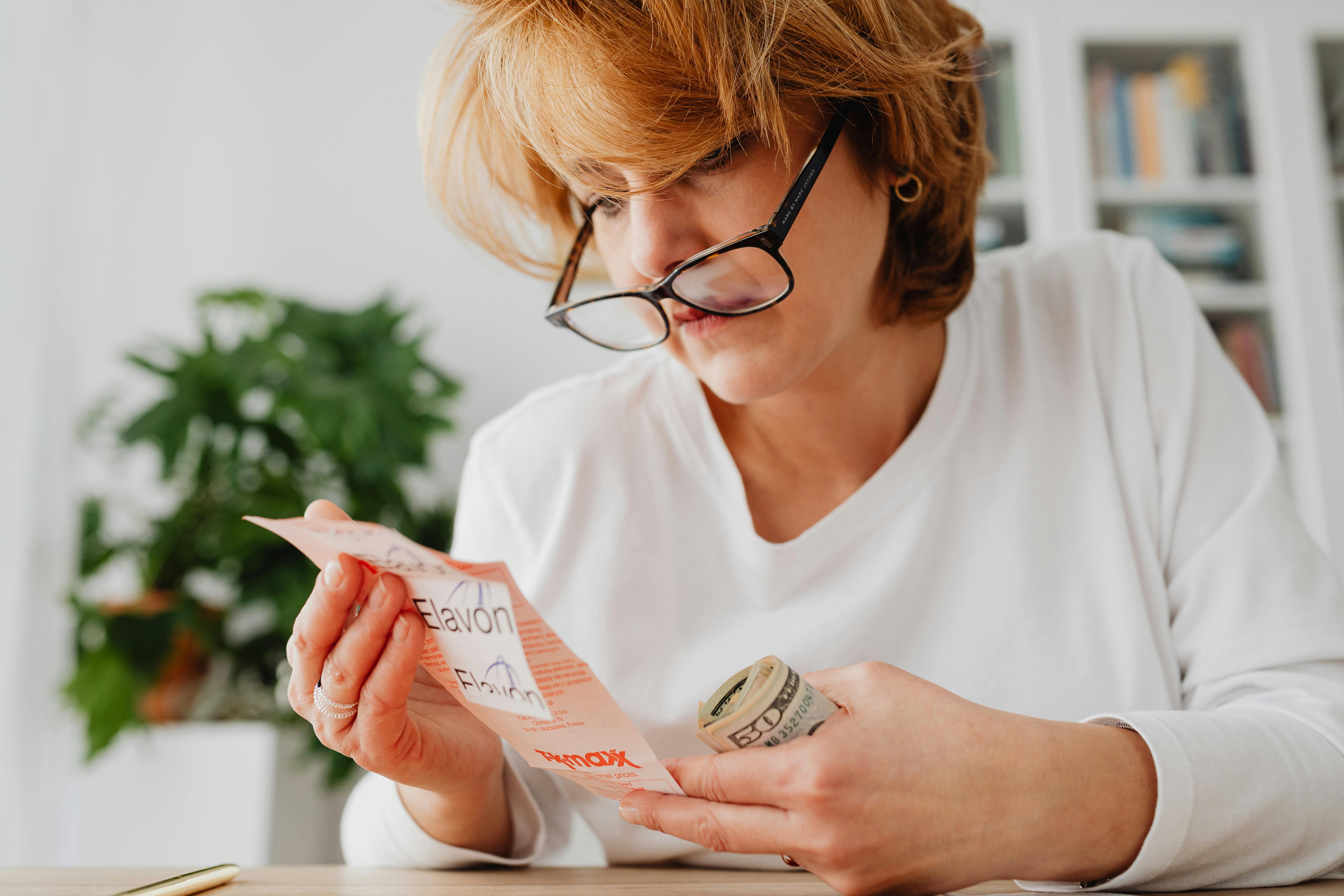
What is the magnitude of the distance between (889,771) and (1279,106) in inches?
110

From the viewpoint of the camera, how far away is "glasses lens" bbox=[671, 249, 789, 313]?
720mm

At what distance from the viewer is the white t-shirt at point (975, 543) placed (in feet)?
2.56

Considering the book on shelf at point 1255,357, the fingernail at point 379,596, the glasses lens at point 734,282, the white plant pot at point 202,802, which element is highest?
the book on shelf at point 1255,357

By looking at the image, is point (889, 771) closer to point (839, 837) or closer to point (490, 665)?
point (839, 837)

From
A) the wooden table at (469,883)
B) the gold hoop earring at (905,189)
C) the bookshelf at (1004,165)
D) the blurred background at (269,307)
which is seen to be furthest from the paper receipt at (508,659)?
the bookshelf at (1004,165)

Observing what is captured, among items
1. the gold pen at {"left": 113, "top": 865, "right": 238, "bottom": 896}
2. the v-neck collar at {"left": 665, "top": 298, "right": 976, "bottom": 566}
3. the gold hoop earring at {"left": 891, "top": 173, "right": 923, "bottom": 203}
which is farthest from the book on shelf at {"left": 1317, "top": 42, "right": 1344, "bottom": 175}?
the gold pen at {"left": 113, "top": 865, "right": 238, "bottom": 896}

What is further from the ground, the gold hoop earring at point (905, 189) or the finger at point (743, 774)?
the gold hoop earring at point (905, 189)

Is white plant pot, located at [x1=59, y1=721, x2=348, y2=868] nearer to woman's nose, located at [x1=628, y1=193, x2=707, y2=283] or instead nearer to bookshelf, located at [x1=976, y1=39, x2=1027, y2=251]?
woman's nose, located at [x1=628, y1=193, x2=707, y2=283]

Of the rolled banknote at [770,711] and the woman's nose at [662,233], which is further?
the woman's nose at [662,233]

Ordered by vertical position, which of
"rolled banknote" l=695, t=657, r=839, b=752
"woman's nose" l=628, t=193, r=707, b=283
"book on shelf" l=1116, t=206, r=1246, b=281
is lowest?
"rolled banknote" l=695, t=657, r=839, b=752

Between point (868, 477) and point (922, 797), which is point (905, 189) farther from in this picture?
point (922, 797)

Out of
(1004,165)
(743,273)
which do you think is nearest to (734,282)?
(743,273)

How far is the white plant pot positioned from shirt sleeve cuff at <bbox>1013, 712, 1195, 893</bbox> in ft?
5.85

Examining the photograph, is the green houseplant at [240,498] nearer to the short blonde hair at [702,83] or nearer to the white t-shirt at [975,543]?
the white t-shirt at [975,543]
